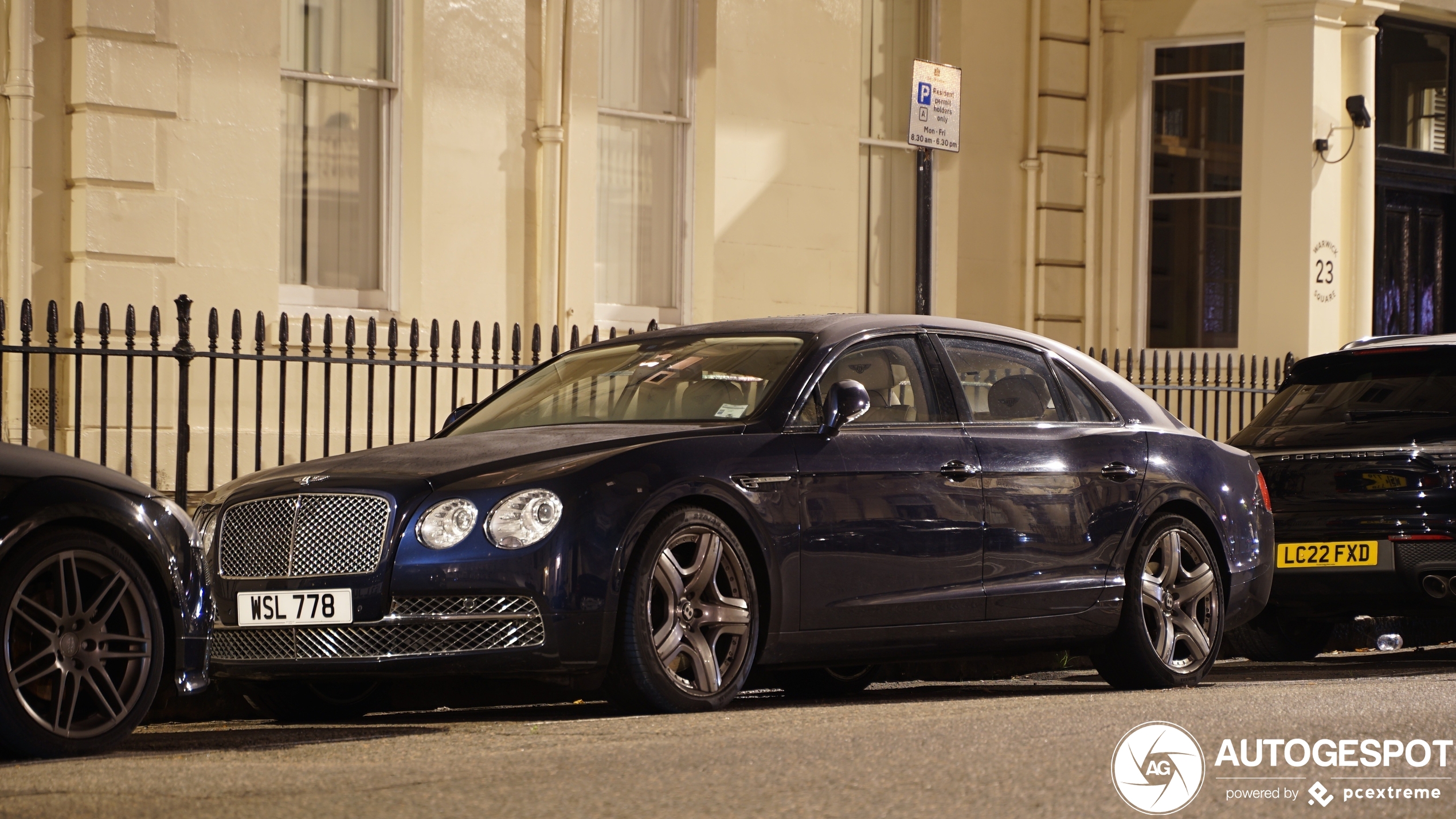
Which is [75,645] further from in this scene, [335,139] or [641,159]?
[641,159]

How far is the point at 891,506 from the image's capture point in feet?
25.2

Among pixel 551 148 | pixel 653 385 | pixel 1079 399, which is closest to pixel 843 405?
pixel 653 385

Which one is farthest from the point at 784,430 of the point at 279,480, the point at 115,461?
the point at 115,461

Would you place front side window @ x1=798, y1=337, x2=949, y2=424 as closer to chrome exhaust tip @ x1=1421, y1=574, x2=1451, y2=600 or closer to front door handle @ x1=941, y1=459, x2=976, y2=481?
front door handle @ x1=941, y1=459, x2=976, y2=481

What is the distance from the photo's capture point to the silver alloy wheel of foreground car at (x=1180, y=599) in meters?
8.64

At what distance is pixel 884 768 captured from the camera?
17.7ft

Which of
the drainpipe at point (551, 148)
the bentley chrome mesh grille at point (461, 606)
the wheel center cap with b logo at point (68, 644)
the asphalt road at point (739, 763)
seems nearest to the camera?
the asphalt road at point (739, 763)

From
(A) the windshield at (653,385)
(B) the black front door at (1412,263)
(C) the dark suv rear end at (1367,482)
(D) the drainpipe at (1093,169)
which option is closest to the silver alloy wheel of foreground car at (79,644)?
(A) the windshield at (653,385)

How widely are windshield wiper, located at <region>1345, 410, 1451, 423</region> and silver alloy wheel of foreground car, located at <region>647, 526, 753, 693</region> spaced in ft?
14.3

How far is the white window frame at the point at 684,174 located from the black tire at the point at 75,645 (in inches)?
354

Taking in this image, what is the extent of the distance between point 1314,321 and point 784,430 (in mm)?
10836
